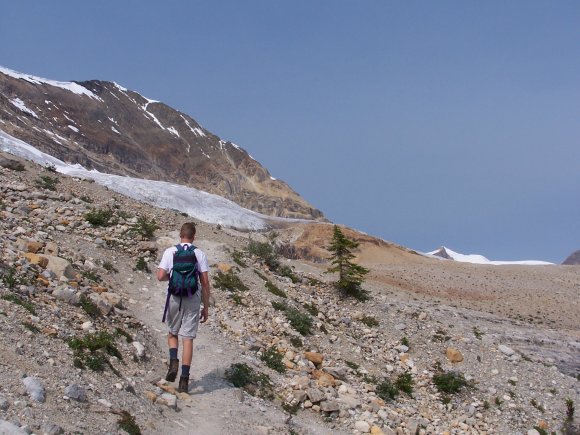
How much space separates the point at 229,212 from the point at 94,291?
1782 inches

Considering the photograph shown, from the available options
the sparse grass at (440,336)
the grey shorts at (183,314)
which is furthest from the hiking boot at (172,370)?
the sparse grass at (440,336)

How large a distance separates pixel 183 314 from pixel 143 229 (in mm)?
8128

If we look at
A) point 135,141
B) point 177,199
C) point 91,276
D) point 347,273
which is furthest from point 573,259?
point 91,276

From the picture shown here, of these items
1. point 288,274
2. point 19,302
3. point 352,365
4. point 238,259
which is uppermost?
point 238,259

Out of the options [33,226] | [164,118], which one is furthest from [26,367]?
[164,118]

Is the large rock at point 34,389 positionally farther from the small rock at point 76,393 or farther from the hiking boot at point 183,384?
the hiking boot at point 183,384

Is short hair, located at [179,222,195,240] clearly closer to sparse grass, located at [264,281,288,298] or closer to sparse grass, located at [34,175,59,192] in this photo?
sparse grass, located at [264,281,288,298]

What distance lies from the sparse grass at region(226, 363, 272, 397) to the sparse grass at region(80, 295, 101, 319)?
7.57ft

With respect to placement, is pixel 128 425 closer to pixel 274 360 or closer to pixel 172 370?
pixel 172 370

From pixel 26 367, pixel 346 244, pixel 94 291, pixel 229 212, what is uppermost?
pixel 229 212

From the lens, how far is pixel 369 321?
627 inches

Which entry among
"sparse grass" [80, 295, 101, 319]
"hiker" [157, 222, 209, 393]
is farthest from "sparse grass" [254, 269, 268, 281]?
"hiker" [157, 222, 209, 393]

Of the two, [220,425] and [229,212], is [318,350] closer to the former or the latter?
[220,425]

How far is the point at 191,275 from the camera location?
824 centimetres
